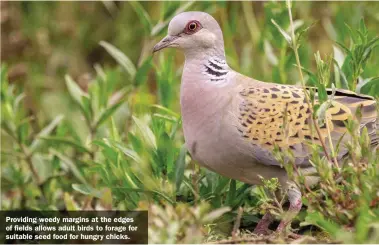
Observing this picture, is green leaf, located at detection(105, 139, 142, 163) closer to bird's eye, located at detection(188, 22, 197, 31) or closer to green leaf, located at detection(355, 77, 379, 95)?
bird's eye, located at detection(188, 22, 197, 31)

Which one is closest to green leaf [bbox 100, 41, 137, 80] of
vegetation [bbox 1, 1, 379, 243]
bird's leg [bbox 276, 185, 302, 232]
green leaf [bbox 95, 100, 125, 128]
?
vegetation [bbox 1, 1, 379, 243]

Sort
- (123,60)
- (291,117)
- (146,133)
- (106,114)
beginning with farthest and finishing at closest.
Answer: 1. (123,60)
2. (106,114)
3. (146,133)
4. (291,117)

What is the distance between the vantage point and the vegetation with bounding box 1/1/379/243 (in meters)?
2.68

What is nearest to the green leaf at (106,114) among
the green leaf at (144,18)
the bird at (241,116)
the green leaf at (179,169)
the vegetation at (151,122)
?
the vegetation at (151,122)

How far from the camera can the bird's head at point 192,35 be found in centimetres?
359

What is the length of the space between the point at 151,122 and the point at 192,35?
0.48 metres

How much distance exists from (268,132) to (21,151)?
1807mm

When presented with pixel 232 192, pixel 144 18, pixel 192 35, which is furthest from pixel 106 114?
pixel 232 192

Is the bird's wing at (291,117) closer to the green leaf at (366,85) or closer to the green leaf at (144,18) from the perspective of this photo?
the green leaf at (366,85)

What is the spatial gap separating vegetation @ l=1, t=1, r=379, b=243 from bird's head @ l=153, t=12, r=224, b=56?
1.18ft

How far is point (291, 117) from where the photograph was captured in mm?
3418

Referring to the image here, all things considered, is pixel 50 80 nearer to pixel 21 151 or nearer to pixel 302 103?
pixel 21 151

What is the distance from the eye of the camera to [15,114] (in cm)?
448

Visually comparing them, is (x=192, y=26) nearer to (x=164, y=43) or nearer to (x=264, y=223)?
(x=164, y=43)
